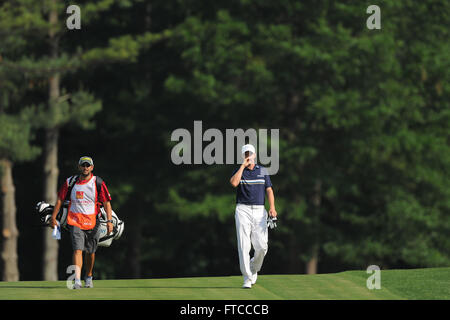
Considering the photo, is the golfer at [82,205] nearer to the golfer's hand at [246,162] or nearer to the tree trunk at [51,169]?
the golfer's hand at [246,162]

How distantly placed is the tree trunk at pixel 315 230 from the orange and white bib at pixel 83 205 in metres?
18.6

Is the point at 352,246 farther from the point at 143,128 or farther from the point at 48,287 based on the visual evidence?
the point at 48,287

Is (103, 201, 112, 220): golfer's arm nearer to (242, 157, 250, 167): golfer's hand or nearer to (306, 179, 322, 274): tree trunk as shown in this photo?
(242, 157, 250, 167): golfer's hand

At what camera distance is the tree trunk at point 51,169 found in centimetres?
3075

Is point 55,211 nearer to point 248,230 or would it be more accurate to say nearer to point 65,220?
point 65,220

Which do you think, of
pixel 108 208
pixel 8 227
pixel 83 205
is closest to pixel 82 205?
pixel 83 205

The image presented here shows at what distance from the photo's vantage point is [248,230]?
1341cm

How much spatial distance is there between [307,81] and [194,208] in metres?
5.25

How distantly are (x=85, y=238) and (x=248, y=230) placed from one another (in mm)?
2218

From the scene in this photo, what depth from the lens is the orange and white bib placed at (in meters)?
13.4

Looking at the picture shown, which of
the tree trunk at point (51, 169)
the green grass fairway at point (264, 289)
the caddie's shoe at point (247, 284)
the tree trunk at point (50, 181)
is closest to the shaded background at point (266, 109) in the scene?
the tree trunk at point (51, 169)

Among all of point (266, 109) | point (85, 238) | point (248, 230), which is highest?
point (266, 109)

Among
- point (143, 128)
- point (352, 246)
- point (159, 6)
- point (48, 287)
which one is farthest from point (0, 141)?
point (48, 287)

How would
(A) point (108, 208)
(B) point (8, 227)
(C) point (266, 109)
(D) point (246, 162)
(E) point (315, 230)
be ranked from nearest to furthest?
(D) point (246, 162) → (A) point (108, 208) → (B) point (8, 227) → (E) point (315, 230) → (C) point (266, 109)
